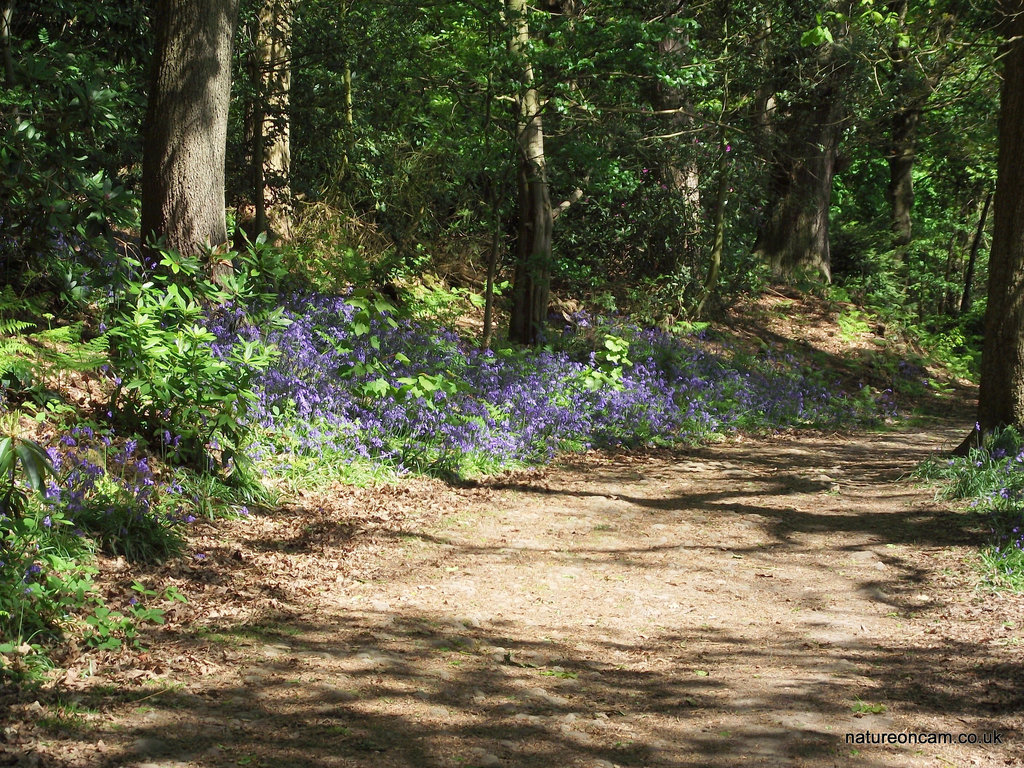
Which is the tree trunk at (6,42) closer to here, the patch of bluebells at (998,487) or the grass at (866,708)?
the grass at (866,708)

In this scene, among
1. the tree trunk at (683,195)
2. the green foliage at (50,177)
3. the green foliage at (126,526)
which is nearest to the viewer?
the green foliage at (126,526)

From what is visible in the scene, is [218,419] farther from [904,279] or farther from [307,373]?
[904,279]

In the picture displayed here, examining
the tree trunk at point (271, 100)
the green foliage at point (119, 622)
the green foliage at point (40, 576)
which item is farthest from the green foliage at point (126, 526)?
the tree trunk at point (271, 100)

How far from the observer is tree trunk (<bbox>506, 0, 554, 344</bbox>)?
10594 mm

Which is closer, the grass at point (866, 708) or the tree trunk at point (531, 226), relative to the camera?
the grass at point (866, 708)

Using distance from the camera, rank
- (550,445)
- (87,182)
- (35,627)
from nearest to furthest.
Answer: (35,627)
(87,182)
(550,445)

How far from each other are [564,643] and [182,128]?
5.21 m

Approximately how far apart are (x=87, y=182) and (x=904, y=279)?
19.9 metres

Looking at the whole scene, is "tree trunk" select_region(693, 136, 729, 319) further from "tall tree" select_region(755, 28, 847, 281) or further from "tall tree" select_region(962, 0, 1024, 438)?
"tall tree" select_region(962, 0, 1024, 438)

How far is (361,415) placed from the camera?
723cm

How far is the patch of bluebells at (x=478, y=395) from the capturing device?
689 centimetres

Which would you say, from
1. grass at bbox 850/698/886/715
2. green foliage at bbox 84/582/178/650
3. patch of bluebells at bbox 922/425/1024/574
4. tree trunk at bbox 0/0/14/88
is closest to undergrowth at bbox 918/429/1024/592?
patch of bluebells at bbox 922/425/1024/574

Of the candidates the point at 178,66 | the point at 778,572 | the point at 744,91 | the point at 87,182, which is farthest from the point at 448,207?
the point at 778,572

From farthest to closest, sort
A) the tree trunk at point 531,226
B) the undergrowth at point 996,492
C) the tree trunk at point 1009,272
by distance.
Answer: the tree trunk at point 531,226 → the tree trunk at point 1009,272 → the undergrowth at point 996,492
